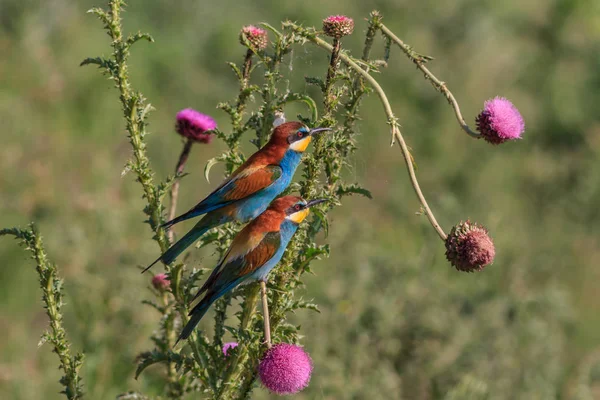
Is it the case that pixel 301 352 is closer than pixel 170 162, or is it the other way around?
pixel 301 352

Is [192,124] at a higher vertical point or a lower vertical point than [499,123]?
higher

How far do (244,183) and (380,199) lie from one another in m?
6.29

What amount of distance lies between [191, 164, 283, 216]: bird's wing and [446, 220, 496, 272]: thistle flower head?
54 centimetres

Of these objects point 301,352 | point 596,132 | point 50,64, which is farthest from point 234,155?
point 596,132

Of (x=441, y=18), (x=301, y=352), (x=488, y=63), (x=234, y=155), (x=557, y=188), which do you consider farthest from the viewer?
(x=441, y=18)

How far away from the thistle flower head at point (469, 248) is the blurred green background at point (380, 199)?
345 mm

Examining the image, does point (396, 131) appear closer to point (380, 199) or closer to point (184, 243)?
point (184, 243)

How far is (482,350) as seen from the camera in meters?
4.69

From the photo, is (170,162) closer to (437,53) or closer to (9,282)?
(9,282)

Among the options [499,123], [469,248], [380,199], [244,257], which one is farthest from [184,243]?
[380,199]

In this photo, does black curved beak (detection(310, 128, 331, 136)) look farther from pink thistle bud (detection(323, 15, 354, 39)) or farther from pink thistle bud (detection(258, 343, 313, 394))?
pink thistle bud (detection(258, 343, 313, 394))

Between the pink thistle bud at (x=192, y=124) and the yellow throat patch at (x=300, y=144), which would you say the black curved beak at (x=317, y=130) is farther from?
the pink thistle bud at (x=192, y=124)

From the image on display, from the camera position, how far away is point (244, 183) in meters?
2.22

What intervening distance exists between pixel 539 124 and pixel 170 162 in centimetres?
485
